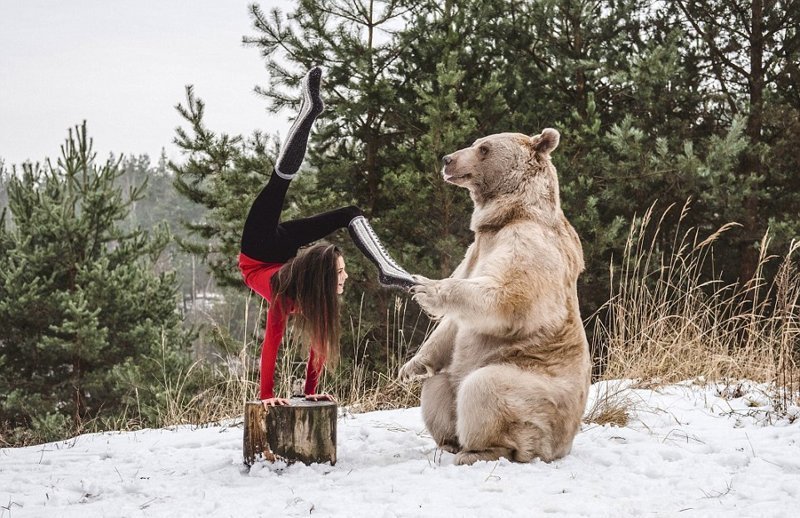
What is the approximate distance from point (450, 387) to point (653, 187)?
7496mm

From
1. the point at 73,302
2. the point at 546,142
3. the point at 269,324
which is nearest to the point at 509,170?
the point at 546,142

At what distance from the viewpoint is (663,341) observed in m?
5.23

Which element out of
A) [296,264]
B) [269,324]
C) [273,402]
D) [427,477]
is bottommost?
[427,477]

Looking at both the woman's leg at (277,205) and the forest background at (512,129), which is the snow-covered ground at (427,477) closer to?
A: the woman's leg at (277,205)

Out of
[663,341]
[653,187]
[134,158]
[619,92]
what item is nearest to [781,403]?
[663,341]

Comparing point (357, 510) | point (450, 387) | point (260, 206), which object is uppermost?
point (260, 206)

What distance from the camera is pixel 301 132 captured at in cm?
351

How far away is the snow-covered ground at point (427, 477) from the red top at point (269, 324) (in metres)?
0.39

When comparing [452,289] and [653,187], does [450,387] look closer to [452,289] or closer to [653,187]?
[452,289]

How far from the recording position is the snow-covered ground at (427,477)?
8.82 feet

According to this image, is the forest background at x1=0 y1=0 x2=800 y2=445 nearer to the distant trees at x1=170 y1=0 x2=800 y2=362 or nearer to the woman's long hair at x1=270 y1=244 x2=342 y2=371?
the distant trees at x1=170 y1=0 x2=800 y2=362

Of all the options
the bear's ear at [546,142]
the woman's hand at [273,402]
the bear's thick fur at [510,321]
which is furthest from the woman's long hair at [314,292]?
the bear's ear at [546,142]

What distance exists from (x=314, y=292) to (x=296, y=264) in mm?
158

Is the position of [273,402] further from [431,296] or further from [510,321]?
[510,321]
